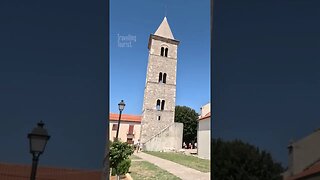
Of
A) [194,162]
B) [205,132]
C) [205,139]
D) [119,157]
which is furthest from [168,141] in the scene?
[119,157]

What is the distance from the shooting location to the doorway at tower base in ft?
39.8

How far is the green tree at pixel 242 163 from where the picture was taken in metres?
1.52

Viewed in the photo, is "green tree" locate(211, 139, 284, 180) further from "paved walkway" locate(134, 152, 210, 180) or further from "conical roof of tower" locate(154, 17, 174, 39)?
"paved walkway" locate(134, 152, 210, 180)

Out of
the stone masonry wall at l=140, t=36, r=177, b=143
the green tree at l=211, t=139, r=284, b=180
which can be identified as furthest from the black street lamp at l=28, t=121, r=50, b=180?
the stone masonry wall at l=140, t=36, r=177, b=143

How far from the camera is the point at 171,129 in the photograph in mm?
13258

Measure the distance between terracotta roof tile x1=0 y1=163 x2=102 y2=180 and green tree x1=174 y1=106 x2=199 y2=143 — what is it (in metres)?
11.0

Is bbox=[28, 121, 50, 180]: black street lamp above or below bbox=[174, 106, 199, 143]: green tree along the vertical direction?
below

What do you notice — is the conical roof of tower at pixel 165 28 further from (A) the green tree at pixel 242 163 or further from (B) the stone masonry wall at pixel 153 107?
(B) the stone masonry wall at pixel 153 107

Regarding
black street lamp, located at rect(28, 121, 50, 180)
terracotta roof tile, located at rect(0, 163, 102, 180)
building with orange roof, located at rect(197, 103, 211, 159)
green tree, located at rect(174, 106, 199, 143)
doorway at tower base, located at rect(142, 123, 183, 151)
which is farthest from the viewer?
green tree, located at rect(174, 106, 199, 143)

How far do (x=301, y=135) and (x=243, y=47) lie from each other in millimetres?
625

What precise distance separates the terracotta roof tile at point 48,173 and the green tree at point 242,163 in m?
0.71

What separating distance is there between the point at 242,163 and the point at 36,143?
117 cm

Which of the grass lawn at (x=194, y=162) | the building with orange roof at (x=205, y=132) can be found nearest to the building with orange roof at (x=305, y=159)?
the building with orange roof at (x=205, y=132)

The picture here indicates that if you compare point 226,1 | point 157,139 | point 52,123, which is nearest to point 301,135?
point 226,1
